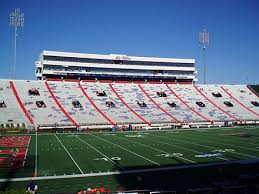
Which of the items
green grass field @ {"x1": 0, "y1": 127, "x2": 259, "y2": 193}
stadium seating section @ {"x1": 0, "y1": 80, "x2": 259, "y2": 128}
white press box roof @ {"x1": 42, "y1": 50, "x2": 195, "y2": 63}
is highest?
white press box roof @ {"x1": 42, "y1": 50, "x2": 195, "y2": 63}

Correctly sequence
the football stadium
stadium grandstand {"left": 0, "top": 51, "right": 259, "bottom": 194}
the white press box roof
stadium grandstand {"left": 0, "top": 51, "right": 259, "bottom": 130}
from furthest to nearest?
the white press box roof
stadium grandstand {"left": 0, "top": 51, "right": 259, "bottom": 130}
stadium grandstand {"left": 0, "top": 51, "right": 259, "bottom": 194}
the football stadium

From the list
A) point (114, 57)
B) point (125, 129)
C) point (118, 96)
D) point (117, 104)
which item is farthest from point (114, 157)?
point (114, 57)

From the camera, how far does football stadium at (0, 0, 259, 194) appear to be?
59.4ft

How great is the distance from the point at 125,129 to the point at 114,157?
935 inches

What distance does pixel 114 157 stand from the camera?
25.1 metres

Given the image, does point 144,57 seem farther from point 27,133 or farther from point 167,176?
point 167,176

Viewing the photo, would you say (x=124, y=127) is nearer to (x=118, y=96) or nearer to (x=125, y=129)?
(x=125, y=129)

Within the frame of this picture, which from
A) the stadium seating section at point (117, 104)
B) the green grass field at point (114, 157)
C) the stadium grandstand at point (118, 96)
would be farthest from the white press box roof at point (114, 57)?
the green grass field at point (114, 157)

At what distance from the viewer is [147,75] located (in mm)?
74125

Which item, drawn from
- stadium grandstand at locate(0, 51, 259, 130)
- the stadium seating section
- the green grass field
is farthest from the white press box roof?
the green grass field

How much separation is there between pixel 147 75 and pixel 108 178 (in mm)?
Result: 56726

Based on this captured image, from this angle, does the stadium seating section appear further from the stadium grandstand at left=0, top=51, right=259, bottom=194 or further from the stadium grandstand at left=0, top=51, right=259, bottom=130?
the stadium grandstand at left=0, top=51, right=259, bottom=194

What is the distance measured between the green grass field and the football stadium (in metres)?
0.07

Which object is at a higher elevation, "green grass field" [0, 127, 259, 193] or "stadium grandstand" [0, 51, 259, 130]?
"stadium grandstand" [0, 51, 259, 130]
